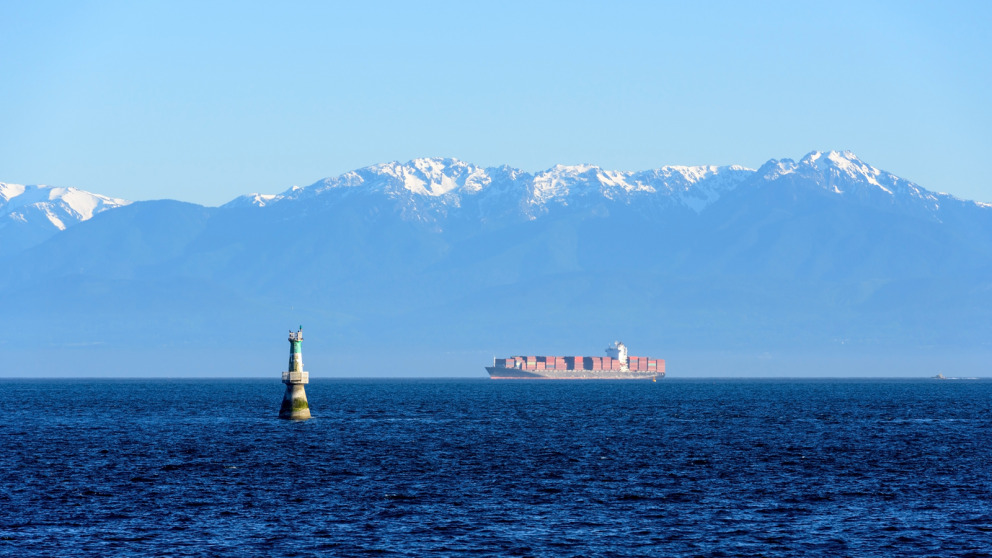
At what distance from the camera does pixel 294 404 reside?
4491 inches

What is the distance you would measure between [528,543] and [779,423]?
82.9 m

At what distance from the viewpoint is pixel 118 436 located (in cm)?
10762

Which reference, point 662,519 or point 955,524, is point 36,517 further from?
point 955,524

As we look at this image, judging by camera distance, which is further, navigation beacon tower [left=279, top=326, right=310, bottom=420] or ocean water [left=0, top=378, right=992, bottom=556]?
navigation beacon tower [left=279, top=326, right=310, bottom=420]

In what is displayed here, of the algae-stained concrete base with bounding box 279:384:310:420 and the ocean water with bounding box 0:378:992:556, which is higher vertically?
the algae-stained concrete base with bounding box 279:384:310:420

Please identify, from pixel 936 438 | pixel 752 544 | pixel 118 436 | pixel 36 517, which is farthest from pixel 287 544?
pixel 936 438

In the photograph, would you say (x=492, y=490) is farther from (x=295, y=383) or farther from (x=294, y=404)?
(x=294, y=404)

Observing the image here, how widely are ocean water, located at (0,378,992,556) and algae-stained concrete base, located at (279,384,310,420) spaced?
48.3 inches

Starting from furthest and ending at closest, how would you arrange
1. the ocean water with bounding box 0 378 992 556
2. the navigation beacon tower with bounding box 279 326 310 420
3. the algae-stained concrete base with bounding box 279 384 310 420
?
the algae-stained concrete base with bounding box 279 384 310 420, the navigation beacon tower with bounding box 279 326 310 420, the ocean water with bounding box 0 378 992 556

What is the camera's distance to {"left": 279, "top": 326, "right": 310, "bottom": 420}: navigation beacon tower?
343ft

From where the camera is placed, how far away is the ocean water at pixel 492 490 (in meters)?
52.6

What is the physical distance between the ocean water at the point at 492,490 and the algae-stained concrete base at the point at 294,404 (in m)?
1.23

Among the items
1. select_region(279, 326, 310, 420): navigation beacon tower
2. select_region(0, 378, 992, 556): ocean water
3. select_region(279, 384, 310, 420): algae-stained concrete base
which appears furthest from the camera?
select_region(279, 384, 310, 420): algae-stained concrete base

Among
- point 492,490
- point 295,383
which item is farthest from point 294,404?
point 492,490
